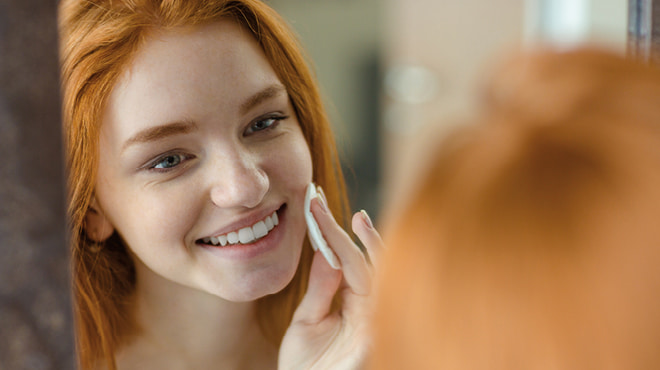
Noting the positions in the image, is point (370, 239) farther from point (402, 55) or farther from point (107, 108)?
point (402, 55)

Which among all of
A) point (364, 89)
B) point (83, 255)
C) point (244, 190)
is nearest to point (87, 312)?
point (83, 255)

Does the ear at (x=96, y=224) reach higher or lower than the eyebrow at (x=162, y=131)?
lower

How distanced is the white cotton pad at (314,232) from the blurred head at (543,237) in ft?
0.73

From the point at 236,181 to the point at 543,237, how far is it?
0.77 ft

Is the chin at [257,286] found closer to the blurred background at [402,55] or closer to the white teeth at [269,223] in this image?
Result: the white teeth at [269,223]

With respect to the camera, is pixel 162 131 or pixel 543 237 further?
pixel 162 131

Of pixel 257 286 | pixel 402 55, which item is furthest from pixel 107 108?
pixel 402 55

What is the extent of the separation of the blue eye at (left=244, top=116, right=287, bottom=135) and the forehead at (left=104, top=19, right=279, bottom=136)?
0.08ft

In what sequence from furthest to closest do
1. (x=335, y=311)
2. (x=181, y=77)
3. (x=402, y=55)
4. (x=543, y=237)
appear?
(x=402, y=55), (x=335, y=311), (x=181, y=77), (x=543, y=237)

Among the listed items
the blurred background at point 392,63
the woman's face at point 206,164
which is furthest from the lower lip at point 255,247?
the blurred background at point 392,63

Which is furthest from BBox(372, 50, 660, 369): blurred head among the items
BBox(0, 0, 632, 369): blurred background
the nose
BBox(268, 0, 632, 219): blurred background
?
BBox(268, 0, 632, 219): blurred background

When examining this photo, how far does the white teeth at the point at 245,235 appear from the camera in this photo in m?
0.47

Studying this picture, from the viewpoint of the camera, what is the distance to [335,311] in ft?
1.75

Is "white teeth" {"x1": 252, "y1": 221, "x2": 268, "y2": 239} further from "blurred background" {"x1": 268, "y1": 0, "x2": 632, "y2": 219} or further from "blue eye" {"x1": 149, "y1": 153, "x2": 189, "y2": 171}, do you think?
"blurred background" {"x1": 268, "y1": 0, "x2": 632, "y2": 219}
